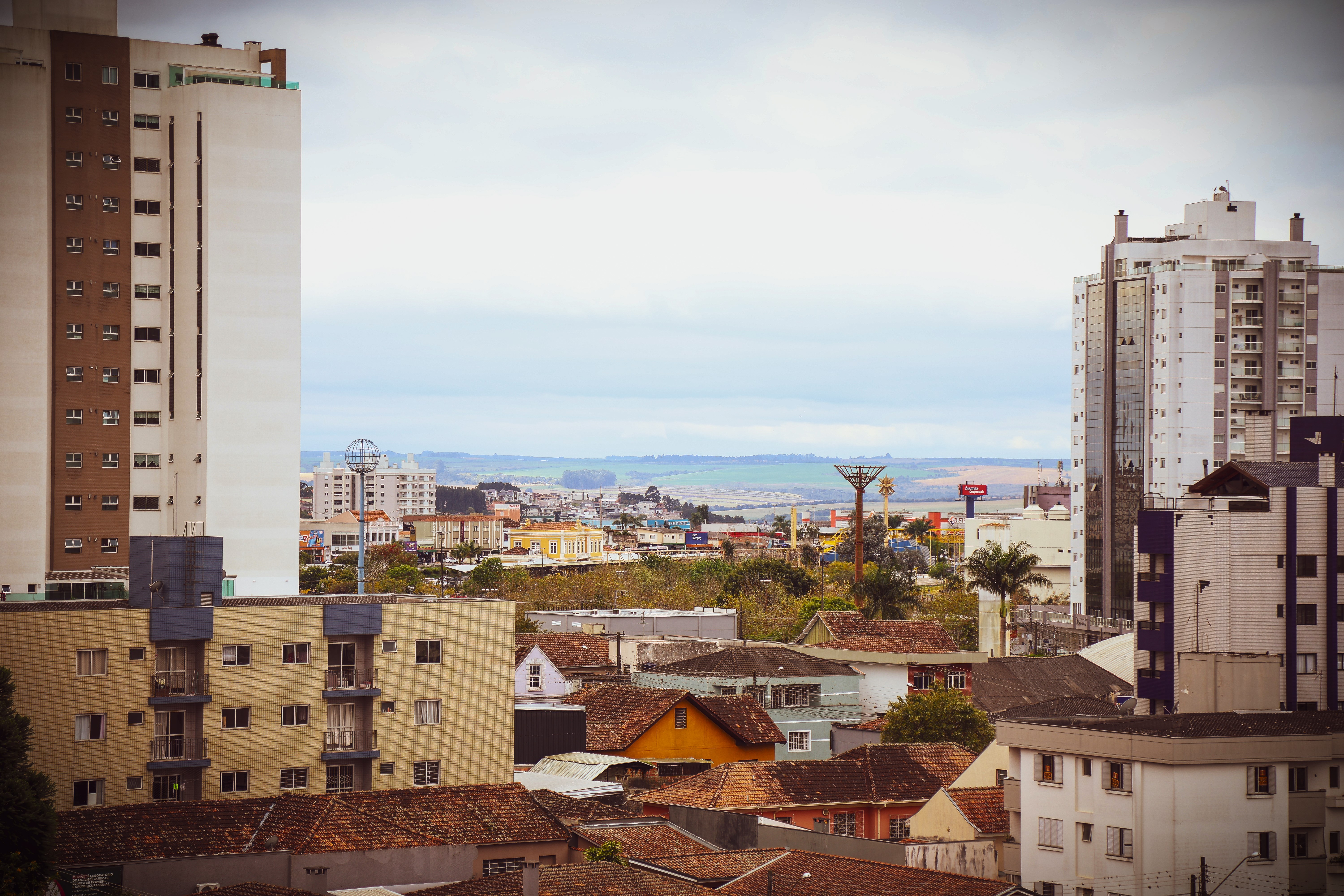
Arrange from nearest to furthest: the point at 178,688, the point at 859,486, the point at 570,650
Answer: the point at 178,688 < the point at 570,650 < the point at 859,486

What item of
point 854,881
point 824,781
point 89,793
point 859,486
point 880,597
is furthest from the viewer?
point 859,486

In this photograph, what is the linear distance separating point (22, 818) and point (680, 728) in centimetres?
2845

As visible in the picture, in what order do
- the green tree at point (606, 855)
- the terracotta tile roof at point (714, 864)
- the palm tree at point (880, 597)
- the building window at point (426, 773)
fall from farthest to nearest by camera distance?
the palm tree at point (880, 597) → the building window at point (426, 773) → the green tree at point (606, 855) → the terracotta tile roof at point (714, 864)

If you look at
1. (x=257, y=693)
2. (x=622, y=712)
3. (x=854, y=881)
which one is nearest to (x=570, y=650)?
(x=622, y=712)

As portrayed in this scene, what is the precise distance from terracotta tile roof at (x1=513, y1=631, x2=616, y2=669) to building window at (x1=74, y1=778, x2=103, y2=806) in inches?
1262

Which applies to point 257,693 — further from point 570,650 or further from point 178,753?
point 570,650

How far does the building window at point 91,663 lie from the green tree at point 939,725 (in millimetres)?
29942

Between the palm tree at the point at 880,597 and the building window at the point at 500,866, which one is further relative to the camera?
the palm tree at the point at 880,597

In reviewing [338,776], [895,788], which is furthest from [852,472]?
[338,776]

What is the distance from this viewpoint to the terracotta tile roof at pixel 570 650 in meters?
72.6

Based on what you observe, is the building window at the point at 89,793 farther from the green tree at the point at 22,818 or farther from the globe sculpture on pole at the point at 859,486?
the globe sculpture on pole at the point at 859,486

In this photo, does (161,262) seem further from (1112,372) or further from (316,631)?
(1112,372)

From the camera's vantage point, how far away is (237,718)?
40.5 meters

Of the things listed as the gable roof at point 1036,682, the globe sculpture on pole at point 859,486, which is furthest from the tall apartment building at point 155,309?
the globe sculpture on pole at point 859,486
